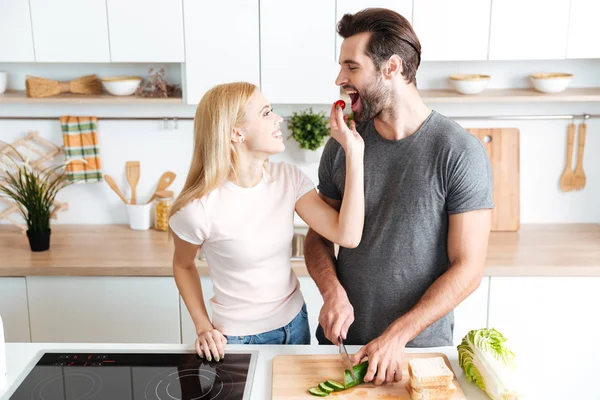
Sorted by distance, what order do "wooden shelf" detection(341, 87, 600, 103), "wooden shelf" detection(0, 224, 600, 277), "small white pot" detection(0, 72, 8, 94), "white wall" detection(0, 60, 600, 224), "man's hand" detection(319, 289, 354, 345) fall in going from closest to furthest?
1. "man's hand" detection(319, 289, 354, 345)
2. "wooden shelf" detection(0, 224, 600, 277)
3. "wooden shelf" detection(341, 87, 600, 103)
4. "small white pot" detection(0, 72, 8, 94)
5. "white wall" detection(0, 60, 600, 224)

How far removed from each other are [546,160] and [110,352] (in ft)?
7.65

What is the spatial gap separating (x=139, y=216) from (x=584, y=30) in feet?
6.89

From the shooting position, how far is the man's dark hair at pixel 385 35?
1.80m

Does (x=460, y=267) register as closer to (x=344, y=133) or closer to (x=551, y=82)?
(x=344, y=133)

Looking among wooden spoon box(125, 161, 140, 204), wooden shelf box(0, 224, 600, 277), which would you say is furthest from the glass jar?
wooden spoon box(125, 161, 140, 204)

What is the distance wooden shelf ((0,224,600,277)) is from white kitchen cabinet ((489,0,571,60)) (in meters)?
0.81

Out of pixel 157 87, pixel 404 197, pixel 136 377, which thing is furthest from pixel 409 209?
pixel 157 87

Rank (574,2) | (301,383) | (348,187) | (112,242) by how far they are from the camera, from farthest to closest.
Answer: (112,242), (574,2), (348,187), (301,383)

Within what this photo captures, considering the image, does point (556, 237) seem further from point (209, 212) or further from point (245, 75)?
point (209, 212)

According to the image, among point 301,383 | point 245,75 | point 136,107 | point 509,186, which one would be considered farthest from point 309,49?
point 301,383

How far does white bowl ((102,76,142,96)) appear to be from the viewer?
297 cm

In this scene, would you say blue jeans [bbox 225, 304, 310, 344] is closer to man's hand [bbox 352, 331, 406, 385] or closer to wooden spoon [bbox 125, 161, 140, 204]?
man's hand [bbox 352, 331, 406, 385]

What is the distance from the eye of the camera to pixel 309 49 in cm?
280

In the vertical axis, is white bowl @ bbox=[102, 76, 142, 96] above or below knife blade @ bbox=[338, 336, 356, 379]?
above
